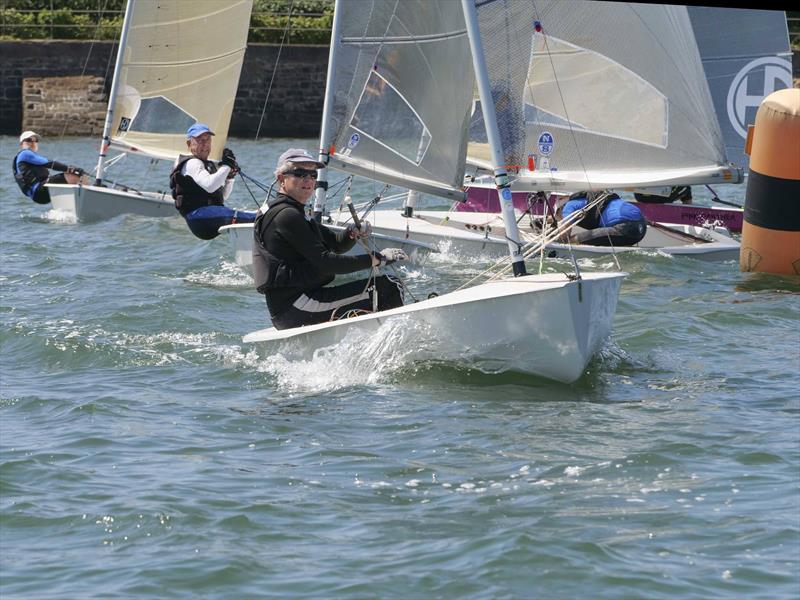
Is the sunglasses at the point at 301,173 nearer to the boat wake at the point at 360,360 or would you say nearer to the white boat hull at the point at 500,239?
the boat wake at the point at 360,360

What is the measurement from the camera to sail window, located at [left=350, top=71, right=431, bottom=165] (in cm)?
967

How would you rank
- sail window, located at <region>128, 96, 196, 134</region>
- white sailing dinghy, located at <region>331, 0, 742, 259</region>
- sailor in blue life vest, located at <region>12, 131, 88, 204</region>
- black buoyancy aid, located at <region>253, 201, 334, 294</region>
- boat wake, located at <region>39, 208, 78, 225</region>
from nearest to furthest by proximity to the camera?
black buoyancy aid, located at <region>253, 201, 334, 294</region>, white sailing dinghy, located at <region>331, 0, 742, 259</region>, boat wake, located at <region>39, 208, 78, 225</region>, sailor in blue life vest, located at <region>12, 131, 88, 204</region>, sail window, located at <region>128, 96, 196, 134</region>

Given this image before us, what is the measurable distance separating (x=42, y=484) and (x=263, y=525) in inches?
45.1

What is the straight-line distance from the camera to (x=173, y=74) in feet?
57.7

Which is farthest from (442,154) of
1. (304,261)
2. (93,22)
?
(93,22)

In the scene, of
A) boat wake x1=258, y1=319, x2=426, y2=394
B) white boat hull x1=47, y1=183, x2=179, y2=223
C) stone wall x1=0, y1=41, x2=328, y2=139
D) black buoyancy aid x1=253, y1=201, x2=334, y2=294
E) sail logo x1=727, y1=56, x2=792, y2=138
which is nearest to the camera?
boat wake x1=258, y1=319, x2=426, y2=394

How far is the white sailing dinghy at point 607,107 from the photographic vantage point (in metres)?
9.47

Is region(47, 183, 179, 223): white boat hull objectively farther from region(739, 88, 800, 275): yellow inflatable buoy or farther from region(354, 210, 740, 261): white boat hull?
region(739, 88, 800, 275): yellow inflatable buoy

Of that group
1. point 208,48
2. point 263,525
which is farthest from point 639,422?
point 208,48

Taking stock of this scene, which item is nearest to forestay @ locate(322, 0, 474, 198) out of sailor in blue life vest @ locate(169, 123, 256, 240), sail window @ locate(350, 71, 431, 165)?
sail window @ locate(350, 71, 431, 165)

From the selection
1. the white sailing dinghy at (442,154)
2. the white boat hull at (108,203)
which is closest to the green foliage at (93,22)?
the white boat hull at (108,203)

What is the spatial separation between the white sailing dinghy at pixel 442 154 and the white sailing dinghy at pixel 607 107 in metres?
0.12

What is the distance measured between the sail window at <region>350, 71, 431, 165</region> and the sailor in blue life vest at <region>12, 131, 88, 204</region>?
25.3 ft

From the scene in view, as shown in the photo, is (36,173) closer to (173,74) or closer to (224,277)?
(173,74)
